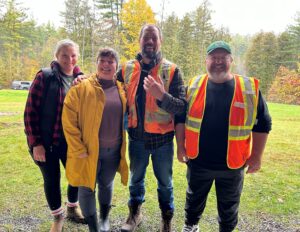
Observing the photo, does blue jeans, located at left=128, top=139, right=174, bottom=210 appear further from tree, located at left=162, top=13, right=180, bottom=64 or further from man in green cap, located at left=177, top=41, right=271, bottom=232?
tree, located at left=162, top=13, right=180, bottom=64

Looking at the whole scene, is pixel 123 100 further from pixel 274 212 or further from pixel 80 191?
pixel 274 212

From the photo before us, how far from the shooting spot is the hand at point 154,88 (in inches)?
92.0

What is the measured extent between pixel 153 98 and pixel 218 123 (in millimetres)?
649

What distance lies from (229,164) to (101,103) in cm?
128

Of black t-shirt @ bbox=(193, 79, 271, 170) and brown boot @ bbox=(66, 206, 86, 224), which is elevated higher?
black t-shirt @ bbox=(193, 79, 271, 170)

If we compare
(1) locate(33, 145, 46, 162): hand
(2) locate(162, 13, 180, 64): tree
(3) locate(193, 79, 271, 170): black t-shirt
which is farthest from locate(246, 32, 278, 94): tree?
(1) locate(33, 145, 46, 162): hand

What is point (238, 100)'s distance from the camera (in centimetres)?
235

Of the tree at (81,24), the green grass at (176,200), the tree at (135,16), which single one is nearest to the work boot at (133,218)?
the green grass at (176,200)

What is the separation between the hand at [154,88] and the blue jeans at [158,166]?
57 cm

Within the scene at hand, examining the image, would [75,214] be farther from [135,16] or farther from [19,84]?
[19,84]

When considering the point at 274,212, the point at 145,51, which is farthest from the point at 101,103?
the point at 274,212

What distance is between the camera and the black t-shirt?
2.38 m

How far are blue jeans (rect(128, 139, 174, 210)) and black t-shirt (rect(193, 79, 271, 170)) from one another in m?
0.39

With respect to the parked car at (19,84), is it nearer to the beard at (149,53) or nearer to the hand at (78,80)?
the hand at (78,80)
